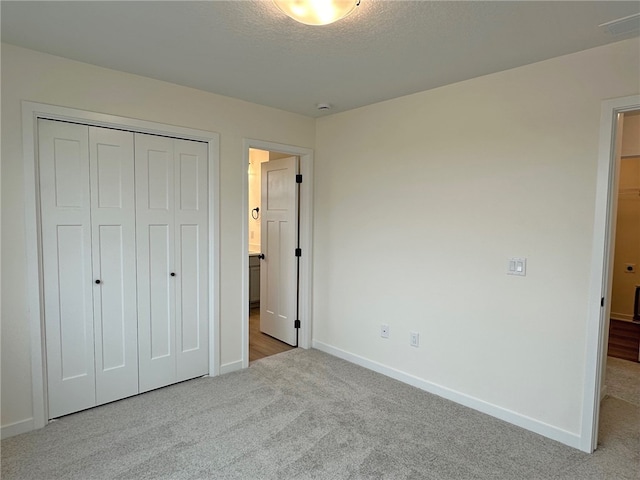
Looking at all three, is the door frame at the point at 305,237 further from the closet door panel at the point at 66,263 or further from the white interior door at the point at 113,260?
the closet door panel at the point at 66,263

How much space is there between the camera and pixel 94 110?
265 centimetres

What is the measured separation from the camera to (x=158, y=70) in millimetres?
2705

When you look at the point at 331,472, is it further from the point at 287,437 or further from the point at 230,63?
the point at 230,63

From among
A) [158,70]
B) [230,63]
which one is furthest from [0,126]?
[230,63]

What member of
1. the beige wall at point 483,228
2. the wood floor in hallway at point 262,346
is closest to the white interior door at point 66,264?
the wood floor in hallway at point 262,346

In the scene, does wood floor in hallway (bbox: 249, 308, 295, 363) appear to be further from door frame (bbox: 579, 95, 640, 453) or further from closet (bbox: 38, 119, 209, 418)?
door frame (bbox: 579, 95, 640, 453)

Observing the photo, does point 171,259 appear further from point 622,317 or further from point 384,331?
point 622,317

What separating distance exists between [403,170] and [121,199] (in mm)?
2307

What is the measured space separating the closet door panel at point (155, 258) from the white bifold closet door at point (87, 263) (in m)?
0.07

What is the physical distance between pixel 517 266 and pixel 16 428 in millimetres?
3548

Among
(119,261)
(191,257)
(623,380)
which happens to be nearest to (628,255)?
(623,380)

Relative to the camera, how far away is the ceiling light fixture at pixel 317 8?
1584 millimetres

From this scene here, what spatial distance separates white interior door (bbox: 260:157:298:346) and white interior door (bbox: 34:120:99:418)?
1.98 m

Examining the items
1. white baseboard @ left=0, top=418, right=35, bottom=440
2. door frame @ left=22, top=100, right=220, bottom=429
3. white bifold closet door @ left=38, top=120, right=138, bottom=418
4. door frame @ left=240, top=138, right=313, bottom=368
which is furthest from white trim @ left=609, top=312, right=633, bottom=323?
white baseboard @ left=0, top=418, right=35, bottom=440
